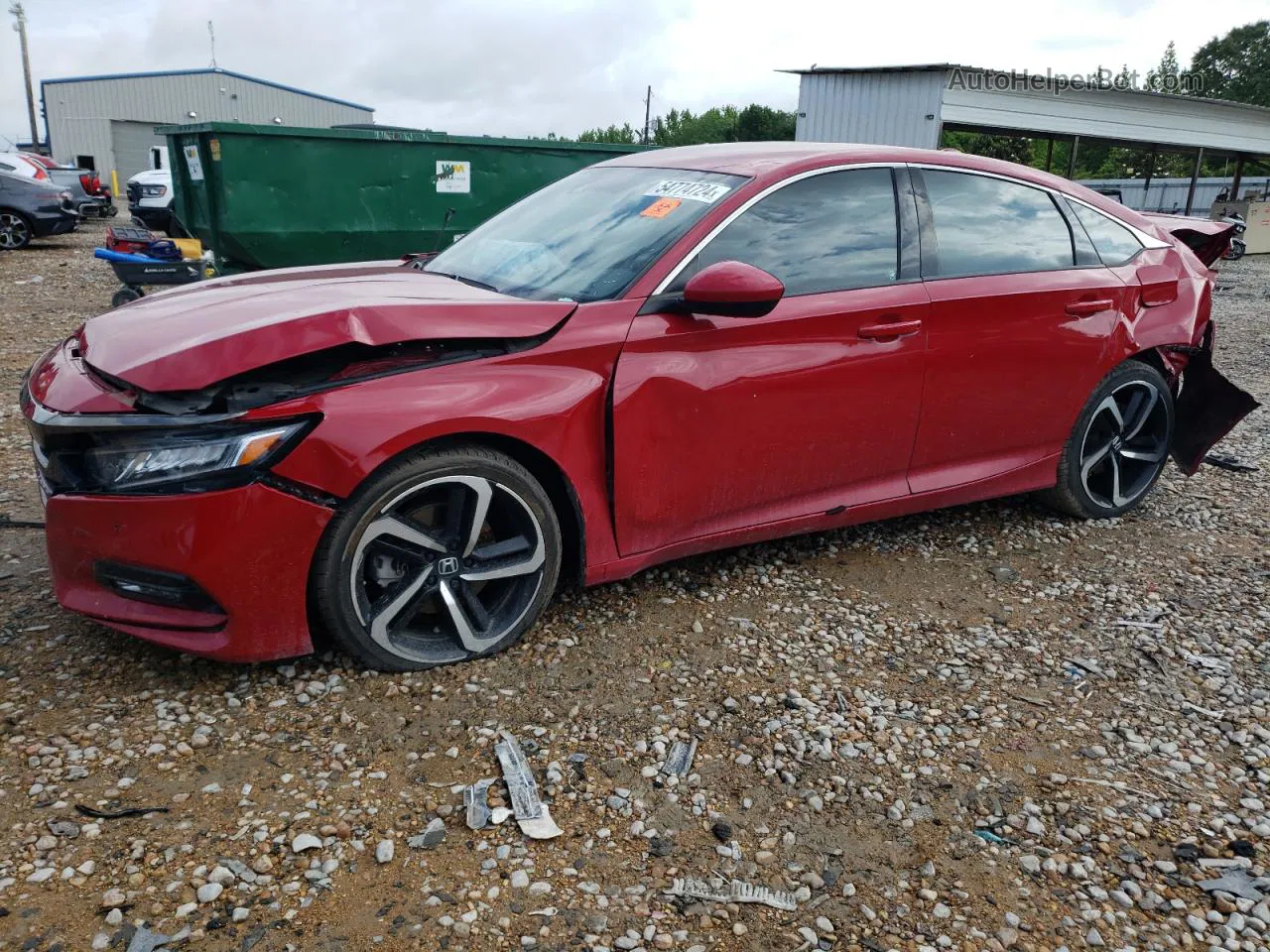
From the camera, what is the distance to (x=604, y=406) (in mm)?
3174

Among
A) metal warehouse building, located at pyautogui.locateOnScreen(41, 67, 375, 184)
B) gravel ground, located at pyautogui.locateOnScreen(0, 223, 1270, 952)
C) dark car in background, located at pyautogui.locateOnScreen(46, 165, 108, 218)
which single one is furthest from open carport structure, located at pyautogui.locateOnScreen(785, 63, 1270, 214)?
metal warehouse building, located at pyautogui.locateOnScreen(41, 67, 375, 184)

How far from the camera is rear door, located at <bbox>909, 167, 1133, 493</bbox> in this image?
3898 mm

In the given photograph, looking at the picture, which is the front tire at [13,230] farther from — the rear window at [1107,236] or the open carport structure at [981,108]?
the rear window at [1107,236]

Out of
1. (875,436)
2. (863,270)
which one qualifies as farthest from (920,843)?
(863,270)

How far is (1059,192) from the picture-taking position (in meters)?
4.38

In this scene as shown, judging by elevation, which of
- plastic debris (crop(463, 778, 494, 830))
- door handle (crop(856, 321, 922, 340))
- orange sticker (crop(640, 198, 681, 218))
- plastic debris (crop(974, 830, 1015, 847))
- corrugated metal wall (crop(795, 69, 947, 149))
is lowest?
plastic debris (crop(974, 830, 1015, 847))

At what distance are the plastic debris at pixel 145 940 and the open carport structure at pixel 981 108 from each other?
19.3 meters

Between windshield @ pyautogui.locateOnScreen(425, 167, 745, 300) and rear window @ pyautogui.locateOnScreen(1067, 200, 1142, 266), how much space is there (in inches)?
71.9

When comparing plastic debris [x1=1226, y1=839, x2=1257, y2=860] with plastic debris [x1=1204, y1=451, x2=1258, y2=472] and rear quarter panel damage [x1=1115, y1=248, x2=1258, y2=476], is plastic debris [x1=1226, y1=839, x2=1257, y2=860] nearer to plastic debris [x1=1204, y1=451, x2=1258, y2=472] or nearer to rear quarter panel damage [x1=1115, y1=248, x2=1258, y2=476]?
rear quarter panel damage [x1=1115, y1=248, x2=1258, y2=476]

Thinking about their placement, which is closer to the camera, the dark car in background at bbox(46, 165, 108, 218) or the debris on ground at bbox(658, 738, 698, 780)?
the debris on ground at bbox(658, 738, 698, 780)

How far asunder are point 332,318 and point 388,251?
8347mm

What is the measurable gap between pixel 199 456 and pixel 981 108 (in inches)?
805

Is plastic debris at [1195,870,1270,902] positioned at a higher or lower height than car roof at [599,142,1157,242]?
lower

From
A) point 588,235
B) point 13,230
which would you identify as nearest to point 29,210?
point 13,230
